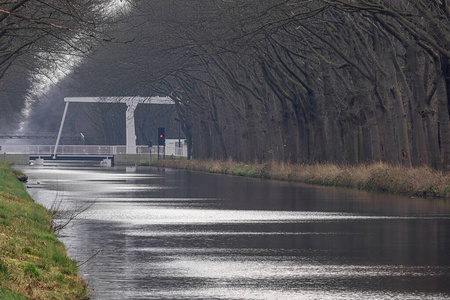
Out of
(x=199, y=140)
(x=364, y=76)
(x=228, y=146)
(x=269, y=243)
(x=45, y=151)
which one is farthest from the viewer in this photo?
(x=45, y=151)

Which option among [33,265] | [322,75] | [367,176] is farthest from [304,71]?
[33,265]

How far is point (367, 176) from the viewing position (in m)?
39.3

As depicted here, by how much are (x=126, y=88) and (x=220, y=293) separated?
189 feet

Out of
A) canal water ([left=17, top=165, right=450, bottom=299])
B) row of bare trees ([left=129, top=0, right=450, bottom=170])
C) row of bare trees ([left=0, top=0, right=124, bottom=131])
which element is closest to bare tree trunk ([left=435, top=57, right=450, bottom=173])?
row of bare trees ([left=129, top=0, right=450, bottom=170])

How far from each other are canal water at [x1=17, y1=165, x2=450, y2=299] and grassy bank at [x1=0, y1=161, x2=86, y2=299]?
403 mm

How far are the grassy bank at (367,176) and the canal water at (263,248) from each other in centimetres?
250

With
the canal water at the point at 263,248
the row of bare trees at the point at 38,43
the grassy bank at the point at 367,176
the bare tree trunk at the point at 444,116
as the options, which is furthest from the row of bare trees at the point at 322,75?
the canal water at the point at 263,248

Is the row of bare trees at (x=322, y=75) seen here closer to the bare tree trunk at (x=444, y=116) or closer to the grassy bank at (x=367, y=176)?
the bare tree trunk at (x=444, y=116)

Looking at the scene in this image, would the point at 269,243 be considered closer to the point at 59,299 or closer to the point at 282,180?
the point at 59,299

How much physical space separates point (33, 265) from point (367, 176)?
29.1 m

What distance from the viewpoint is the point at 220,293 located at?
38.7ft

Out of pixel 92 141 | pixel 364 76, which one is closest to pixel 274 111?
pixel 364 76

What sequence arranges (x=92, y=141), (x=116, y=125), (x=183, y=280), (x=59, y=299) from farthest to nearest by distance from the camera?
(x=92, y=141) → (x=116, y=125) → (x=183, y=280) → (x=59, y=299)

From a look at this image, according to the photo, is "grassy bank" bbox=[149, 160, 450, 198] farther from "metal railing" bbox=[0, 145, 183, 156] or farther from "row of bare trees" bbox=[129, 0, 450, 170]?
"metal railing" bbox=[0, 145, 183, 156]
